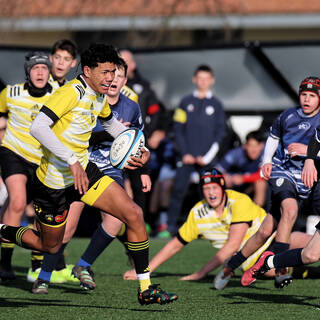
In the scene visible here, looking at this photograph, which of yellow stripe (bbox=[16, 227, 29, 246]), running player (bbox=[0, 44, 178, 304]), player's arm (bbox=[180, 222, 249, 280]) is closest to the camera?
running player (bbox=[0, 44, 178, 304])

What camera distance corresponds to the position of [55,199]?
616cm

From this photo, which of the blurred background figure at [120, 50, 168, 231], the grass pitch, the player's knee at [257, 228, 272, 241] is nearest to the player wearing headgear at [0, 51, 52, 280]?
the grass pitch

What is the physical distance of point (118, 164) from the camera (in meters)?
6.35

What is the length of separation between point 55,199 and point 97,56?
1.09 m

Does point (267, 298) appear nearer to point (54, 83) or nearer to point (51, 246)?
point (51, 246)

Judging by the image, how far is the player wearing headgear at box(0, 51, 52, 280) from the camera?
303 inches

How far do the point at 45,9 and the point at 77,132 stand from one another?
383 inches

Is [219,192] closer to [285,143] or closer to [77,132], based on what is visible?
[285,143]

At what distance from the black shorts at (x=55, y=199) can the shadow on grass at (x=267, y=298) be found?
152cm

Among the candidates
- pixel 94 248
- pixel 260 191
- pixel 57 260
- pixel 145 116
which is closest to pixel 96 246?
pixel 94 248

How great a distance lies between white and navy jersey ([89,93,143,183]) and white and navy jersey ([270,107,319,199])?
50.2 inches

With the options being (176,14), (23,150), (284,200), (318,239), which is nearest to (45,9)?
(176,14)

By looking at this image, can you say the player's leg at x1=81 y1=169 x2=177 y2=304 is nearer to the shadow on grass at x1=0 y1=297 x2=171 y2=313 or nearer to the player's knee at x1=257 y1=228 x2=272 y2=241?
the shadow on grass at x1=0 y1=297 x2=171 y2=313

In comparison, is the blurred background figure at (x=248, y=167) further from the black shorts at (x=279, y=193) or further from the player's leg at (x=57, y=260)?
the black shorts at (x=279, y=193)
